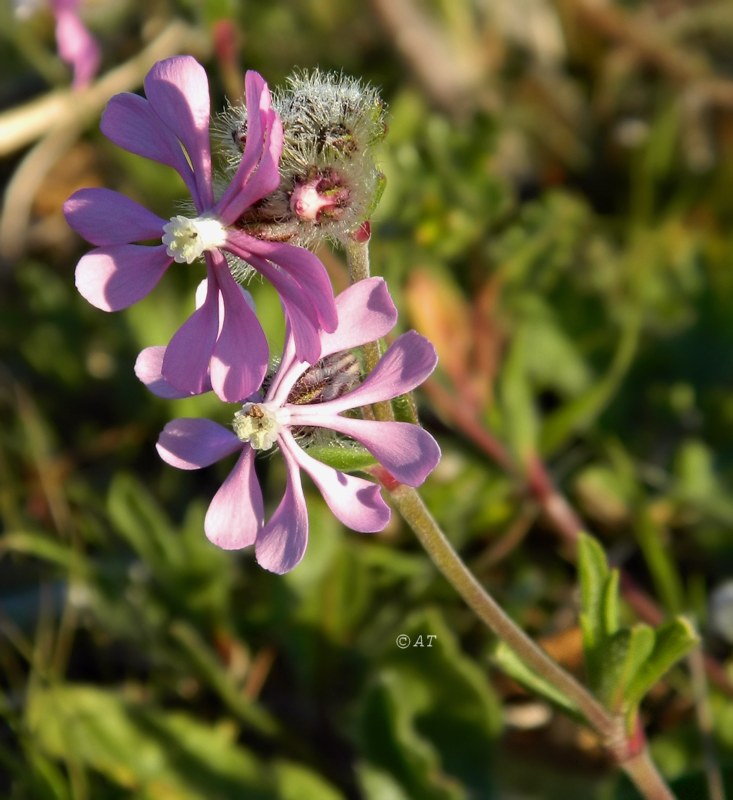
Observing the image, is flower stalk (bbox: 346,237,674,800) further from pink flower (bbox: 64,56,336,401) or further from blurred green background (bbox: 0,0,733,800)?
blurred green background (bbox: 0,0,733,800)

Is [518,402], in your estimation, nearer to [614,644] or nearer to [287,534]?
[614,644]

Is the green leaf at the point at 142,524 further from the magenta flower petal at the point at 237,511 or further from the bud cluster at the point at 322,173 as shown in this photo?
the bud cluster at the point at 322,173

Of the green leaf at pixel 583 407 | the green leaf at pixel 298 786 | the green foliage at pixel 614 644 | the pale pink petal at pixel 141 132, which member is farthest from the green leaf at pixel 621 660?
the green leaf at pixel 583 407

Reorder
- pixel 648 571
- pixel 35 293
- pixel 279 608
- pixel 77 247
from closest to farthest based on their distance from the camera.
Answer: pixel 279 608, pixel 648 571, pixel 35 293, pixel 77 247

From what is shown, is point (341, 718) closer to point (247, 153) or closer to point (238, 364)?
point (238, 364)

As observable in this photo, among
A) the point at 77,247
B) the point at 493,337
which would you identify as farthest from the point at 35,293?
the point at 493,337

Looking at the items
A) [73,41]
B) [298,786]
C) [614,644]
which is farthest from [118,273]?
[73,41]
